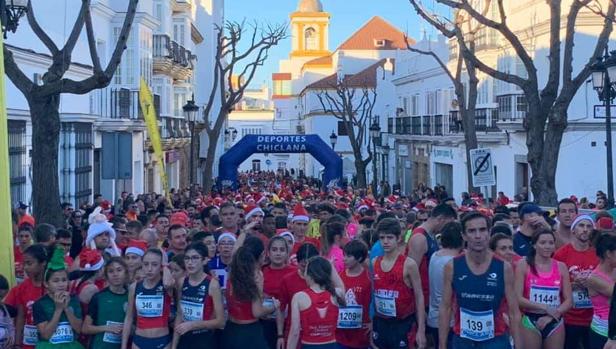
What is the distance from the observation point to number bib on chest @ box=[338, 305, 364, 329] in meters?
8.19

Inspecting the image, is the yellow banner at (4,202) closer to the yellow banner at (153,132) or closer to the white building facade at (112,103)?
the white building facade at (112,103)

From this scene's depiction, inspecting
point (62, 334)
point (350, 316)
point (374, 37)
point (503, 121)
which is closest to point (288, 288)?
point (350, 316)

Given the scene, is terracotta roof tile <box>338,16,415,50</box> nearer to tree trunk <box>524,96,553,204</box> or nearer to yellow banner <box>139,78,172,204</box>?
yellow banner <box>139,78,172,204</box>

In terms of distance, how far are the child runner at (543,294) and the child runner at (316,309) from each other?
5.18 feet

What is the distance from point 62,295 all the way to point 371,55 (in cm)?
7548

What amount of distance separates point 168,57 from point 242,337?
3197 centimetres

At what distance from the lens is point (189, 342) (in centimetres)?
792

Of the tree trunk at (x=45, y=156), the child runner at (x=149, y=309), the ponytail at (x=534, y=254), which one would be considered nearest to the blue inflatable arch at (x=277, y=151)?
the tree trunk at (x=45, y=156)

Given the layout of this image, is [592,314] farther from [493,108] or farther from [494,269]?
[493,108]

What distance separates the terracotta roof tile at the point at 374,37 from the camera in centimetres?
8500

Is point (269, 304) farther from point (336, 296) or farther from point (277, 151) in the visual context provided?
point (277, 151)

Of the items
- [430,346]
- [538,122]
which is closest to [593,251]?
[430,346]

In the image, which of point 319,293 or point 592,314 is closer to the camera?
point 319,293

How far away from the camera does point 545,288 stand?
8.01m
